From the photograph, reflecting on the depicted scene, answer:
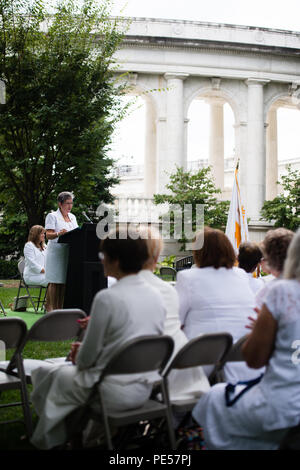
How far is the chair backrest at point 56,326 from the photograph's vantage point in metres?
3.69

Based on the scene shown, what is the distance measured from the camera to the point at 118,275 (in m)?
3.23

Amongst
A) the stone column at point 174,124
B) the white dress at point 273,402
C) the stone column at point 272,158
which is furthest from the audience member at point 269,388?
the stone column at point 272,158

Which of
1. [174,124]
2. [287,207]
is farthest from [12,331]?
[174,124]

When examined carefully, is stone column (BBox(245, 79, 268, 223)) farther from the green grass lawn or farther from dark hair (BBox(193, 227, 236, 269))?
dark hair (BBox(193, 227, 236, 269))

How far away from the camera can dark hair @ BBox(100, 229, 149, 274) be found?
126 inches

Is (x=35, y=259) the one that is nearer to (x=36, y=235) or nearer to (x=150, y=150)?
(x=36, y=235)

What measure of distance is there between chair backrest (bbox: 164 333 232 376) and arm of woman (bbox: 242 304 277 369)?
47 centimetres

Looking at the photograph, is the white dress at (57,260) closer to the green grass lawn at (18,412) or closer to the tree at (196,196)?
the green grass lawn at (18,412)

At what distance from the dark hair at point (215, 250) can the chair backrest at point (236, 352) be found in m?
0.56

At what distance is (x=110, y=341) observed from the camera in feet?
10.1

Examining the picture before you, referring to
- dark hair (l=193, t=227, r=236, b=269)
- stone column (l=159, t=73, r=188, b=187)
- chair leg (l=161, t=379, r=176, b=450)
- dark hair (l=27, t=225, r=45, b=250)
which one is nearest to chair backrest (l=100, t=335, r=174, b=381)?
chair leg (l=161, t=379, r=176, b=450)

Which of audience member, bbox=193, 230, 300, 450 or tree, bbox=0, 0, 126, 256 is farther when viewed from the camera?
tree, bbox=0, 0, 126, 256

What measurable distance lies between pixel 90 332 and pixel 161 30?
2883cm
